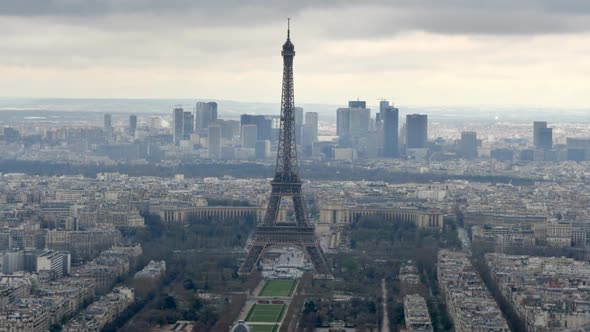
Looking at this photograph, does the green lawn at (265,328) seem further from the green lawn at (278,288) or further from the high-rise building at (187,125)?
the high-rise building at (187,125)

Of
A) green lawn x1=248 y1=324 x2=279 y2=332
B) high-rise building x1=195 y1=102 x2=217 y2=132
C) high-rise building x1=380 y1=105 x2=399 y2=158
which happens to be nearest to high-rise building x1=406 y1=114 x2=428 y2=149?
high-rise building x1=380 y1=105 x2=399 y2=158

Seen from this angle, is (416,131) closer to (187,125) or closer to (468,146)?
(468,146)

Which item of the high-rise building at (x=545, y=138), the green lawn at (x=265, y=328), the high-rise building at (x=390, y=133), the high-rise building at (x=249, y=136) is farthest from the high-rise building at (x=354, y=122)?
the green lawn at (x=265, y=328)

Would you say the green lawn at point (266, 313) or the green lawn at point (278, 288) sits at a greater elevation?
the green lawn at point (278, 288)

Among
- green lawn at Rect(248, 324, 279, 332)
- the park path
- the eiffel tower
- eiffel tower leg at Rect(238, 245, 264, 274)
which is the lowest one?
green lawn at Rect(248, 324, 279, 332)

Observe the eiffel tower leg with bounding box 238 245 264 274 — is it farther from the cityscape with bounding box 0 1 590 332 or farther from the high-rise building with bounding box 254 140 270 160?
the high-rise building with bounding box 254 140 270 160

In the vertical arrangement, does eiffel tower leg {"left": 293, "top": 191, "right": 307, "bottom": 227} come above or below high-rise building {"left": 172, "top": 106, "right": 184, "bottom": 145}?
below
